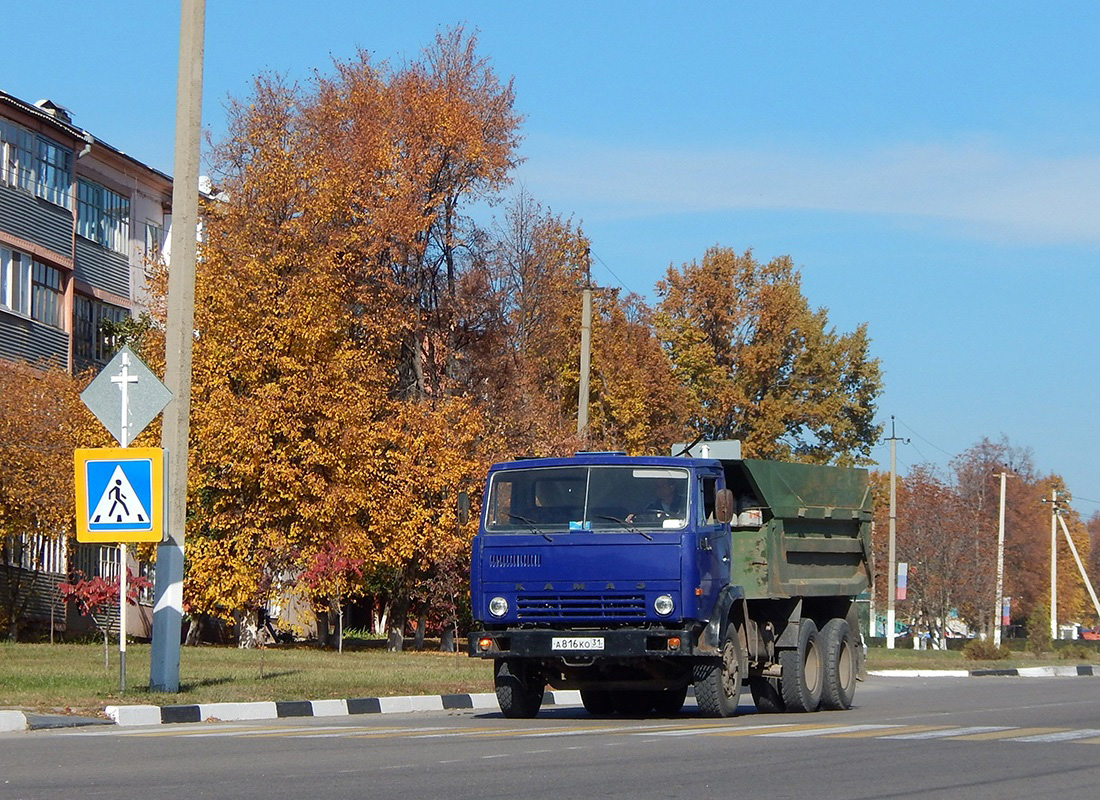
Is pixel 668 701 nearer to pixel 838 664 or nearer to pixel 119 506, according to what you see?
pixel 838 664

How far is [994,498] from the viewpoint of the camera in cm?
10262

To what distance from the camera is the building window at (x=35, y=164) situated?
130 ft

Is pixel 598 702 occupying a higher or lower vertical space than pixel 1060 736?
lower

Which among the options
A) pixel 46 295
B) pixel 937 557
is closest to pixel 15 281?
pixel 46 295

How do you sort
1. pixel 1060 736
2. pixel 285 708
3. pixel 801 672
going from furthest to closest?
pixel 801 672 < pixel 285 708 < pixel 1060 736

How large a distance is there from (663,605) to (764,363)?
50561 millimetres

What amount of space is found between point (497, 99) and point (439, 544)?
11860 millimetres

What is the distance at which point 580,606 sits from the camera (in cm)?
1720

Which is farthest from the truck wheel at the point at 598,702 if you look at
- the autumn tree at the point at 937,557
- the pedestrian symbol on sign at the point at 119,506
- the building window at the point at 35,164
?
the autumn tree at the point at 937,557

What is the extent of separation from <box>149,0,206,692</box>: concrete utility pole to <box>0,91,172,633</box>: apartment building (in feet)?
63.6

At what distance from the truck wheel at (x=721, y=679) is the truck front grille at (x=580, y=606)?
1047 mm

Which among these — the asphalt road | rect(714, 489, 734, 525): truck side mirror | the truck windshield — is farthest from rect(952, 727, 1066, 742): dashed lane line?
the truck windshield

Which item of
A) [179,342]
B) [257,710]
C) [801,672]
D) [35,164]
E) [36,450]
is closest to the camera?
[257,710]

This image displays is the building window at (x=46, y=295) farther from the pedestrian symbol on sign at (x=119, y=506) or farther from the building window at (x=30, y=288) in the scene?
the pedestrian symbol on sign at (x=119, y=506)
